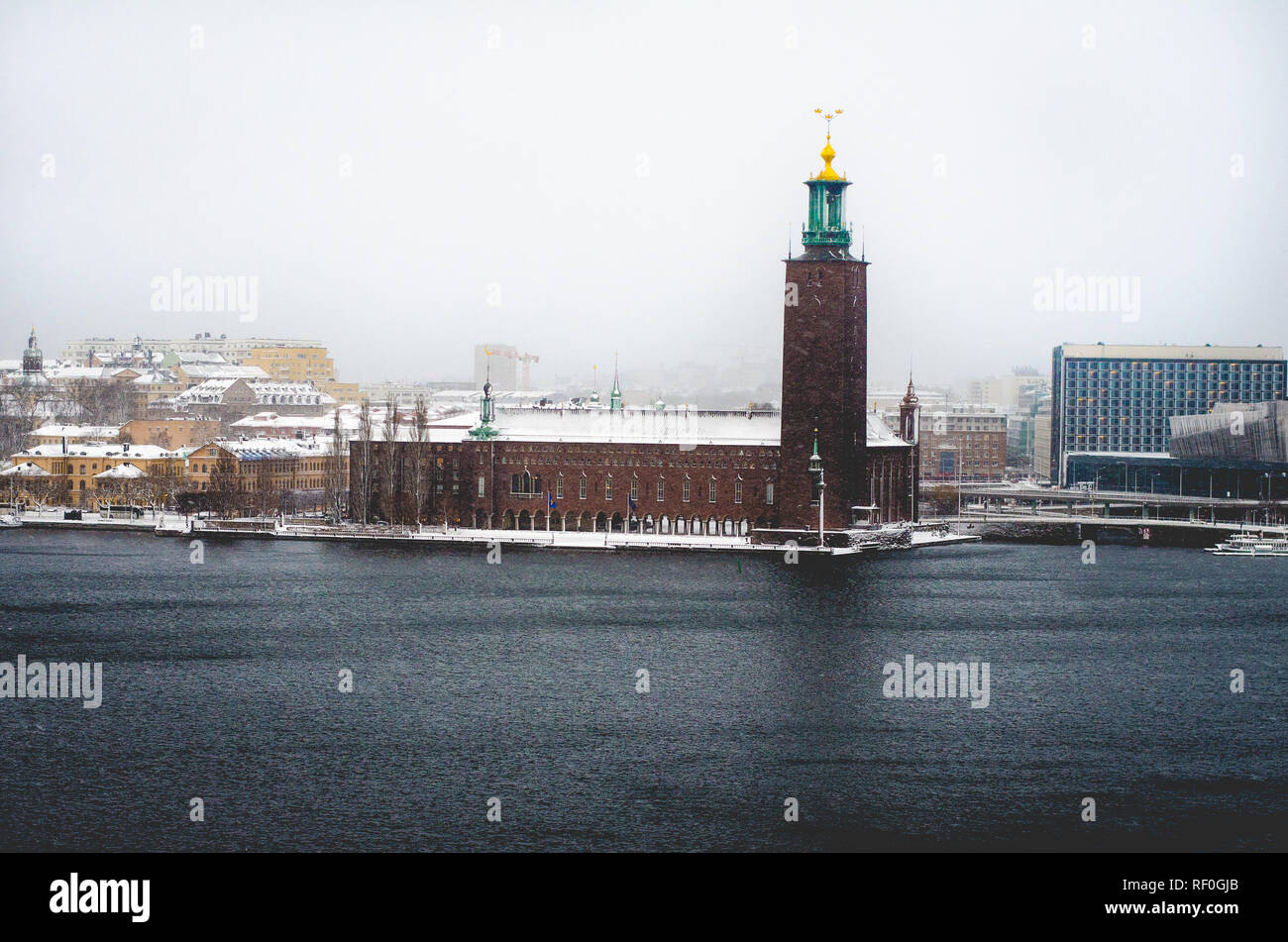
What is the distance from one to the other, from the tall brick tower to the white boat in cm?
1222

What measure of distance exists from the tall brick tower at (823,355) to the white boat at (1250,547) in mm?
12221

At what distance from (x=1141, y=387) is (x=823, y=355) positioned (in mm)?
65915

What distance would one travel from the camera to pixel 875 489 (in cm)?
5222

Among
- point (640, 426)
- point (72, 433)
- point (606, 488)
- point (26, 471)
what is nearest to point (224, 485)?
point (26, 471)

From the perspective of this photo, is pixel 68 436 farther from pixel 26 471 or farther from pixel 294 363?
pixel 294 363

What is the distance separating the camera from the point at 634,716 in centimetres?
2470

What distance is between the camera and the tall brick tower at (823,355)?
49531 mm

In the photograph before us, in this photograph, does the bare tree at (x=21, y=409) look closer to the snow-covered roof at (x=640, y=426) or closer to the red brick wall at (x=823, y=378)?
the snow-covered roof at (x=640, y=426)

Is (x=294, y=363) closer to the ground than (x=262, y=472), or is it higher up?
higher up

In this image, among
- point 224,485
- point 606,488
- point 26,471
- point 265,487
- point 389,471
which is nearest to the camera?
point 606,488

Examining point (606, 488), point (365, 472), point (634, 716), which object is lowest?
point (634, 716)
